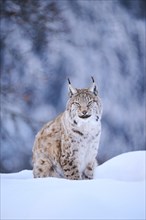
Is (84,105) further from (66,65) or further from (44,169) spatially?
(66,65)

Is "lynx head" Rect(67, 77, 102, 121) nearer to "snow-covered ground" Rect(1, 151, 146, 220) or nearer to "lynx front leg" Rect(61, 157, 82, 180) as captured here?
"lynx front leg" Rect(61, 157, 82, 180)

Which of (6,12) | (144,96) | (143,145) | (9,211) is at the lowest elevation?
(143,145)

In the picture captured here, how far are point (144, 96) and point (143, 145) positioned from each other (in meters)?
0.42

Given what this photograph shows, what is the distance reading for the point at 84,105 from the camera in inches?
108

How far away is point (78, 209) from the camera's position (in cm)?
169

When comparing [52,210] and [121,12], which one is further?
[121,12]

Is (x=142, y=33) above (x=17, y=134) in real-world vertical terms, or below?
above

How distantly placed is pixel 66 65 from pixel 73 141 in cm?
148

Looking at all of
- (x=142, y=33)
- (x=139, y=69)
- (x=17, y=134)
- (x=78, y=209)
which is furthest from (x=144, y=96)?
(x=78, y=209)

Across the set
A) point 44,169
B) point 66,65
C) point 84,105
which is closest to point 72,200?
point 84,105

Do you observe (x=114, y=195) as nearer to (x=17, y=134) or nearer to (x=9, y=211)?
(x=9, y=211)

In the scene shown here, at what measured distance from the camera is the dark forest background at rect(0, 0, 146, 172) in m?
4.11

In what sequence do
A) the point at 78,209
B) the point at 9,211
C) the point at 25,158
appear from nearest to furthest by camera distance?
1. the point at 78,209
2. the point at 9,211
3. the point at 25,158

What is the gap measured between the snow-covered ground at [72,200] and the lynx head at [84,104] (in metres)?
0.70
